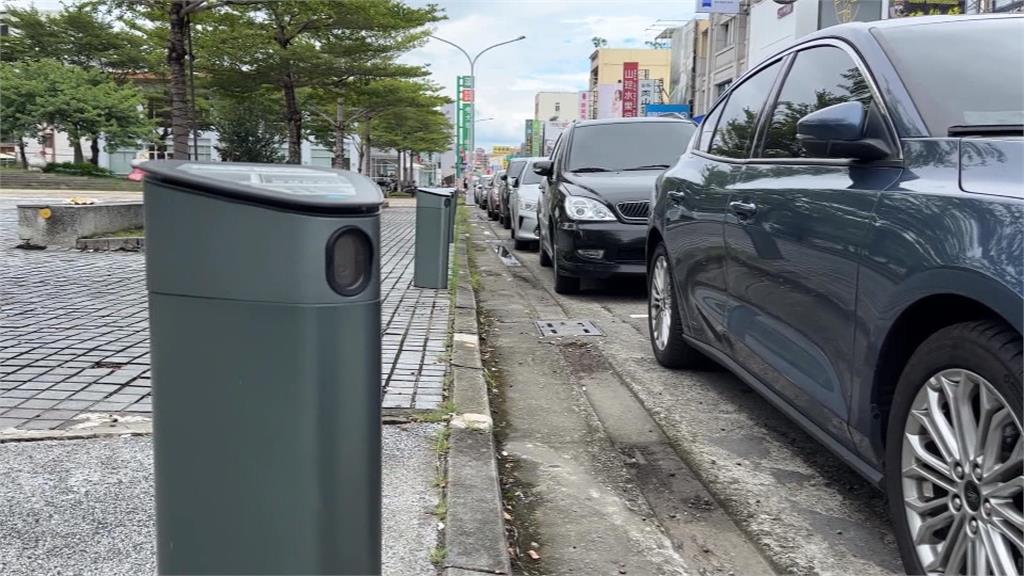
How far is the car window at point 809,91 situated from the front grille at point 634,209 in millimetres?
4257

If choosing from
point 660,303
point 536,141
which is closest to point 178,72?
point 660,303

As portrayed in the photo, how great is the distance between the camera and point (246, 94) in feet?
89.5

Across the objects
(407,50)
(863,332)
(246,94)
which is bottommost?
(863,332)

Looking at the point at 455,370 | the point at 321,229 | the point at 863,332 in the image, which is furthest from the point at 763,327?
the point at 321,229

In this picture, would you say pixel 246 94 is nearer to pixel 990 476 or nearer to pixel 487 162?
pixel 990 476

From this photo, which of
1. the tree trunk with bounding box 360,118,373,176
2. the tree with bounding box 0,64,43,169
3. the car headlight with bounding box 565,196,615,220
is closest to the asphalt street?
the car headlight with bounding box 565,196,615,220

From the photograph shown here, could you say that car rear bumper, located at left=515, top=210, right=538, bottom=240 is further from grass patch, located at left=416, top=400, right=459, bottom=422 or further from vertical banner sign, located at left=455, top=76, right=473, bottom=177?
vertical banner sign, located at left=455, top=76, right=473, bottom=177

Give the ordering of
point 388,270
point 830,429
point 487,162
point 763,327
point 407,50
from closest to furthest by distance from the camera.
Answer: point 830,429 → point 763,327 → point 388,270 → point 407,50 → point 487,162

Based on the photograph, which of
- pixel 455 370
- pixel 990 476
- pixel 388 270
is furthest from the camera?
pixel 388 270

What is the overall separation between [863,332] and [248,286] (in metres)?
1.84

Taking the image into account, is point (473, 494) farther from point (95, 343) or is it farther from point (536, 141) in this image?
point (536, 141)

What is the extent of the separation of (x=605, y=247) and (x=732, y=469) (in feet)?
15.1

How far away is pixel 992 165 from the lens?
2.24 m

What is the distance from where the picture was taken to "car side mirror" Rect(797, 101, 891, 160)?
8.72ft
